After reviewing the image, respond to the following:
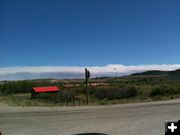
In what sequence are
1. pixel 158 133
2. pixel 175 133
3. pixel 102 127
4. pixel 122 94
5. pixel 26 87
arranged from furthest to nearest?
pixel 26 87
pixel 122 94
pixel 102 127
pixel 158 133
pixel 175 133

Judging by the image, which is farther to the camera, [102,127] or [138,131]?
[102,127]

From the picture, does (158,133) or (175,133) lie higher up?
(175,133)

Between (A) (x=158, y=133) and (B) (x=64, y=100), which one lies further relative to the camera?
(B) (x=64, y=100)

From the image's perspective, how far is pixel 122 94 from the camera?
43438 millimetres

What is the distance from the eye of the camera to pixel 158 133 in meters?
11.7

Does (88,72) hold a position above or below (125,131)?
above

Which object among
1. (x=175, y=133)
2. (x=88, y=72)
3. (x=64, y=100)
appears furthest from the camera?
(x=64, y=100)

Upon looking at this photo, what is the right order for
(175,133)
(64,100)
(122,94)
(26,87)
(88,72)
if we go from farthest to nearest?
(26,87)
(122,94)
(64,100)
(88,72)
(175,133)

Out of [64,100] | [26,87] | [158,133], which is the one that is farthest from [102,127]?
[26,87]

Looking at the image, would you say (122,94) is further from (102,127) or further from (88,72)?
(102,127)

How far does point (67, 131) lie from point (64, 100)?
22547mm

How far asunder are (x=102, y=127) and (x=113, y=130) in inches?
35.6

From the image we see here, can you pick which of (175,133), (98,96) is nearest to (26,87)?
(98,96)

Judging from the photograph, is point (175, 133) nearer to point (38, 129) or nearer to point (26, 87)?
point (38, 129)
